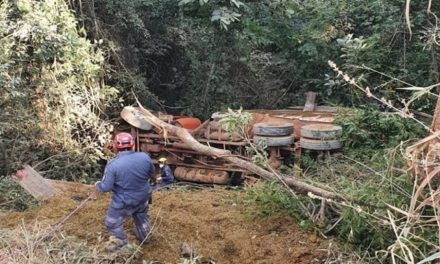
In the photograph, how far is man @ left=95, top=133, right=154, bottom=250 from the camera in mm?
4848

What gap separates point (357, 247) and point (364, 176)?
1.45m

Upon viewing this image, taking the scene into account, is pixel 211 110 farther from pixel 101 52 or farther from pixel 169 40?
pixel 101 52

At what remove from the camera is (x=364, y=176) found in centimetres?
613

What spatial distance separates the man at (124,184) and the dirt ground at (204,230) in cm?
24

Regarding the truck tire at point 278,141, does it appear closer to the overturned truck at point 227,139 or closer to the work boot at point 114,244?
the overturned truck at point 227,139

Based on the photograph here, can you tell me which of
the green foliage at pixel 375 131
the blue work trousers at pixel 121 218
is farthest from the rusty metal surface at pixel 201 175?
the blue work trousers at pixel 121 218

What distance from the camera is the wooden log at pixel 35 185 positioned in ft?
21.2

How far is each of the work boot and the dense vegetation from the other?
5.74 feet

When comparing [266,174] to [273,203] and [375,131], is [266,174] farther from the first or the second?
[375,131]

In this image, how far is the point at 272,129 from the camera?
7.85 m

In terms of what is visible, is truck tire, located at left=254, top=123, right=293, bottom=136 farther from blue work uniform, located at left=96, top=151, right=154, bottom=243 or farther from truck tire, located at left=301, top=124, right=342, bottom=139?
blue work uniform, located at left=96, top=151, right=154, bottom=243

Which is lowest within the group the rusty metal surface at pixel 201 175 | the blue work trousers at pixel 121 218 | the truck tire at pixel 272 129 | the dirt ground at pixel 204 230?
the rusty metal surface at pixel 201 175

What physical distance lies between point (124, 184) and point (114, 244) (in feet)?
1.89

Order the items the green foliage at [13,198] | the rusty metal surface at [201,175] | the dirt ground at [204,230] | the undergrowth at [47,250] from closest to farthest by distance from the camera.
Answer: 1. the undergrowth at [47,250]
2. the dirt ground at [204,230]
3. the green foliage at [13,198]
4. the rusty metal surface at [201,175]
